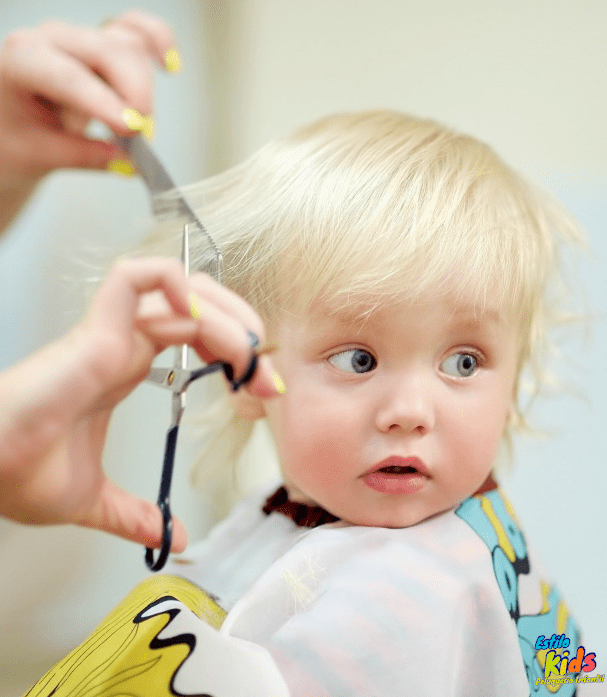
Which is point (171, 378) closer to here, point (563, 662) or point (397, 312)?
point (397, 312)

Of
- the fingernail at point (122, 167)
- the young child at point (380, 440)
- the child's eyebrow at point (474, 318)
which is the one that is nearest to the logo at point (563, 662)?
the young child at point (380, 440)

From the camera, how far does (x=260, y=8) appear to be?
1.03m

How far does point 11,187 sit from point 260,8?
0.56 meters

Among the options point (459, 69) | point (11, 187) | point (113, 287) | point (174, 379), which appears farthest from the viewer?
point (459, 69)

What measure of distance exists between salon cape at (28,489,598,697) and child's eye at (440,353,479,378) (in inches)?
4.7

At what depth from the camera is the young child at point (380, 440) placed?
575 mm

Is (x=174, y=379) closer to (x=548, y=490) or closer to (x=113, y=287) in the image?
(x=113, y=287)

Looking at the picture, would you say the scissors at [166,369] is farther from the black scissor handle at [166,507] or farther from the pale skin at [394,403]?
the pale skin at [394,403]

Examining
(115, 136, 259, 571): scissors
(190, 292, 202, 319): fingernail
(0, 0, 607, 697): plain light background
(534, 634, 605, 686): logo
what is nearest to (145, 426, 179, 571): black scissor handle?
(115, 136, 259, 571): scissors

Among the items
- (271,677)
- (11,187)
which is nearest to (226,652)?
(271,677)

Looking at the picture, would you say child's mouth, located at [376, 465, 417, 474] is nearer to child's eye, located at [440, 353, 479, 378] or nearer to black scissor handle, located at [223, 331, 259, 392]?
child's eye, located at [440, 353, 479, 378]

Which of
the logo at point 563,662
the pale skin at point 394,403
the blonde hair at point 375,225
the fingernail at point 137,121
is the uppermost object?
the fingernail at point 137,121

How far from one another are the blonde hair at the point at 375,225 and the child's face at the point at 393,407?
0.9 inches

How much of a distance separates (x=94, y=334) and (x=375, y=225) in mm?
290
